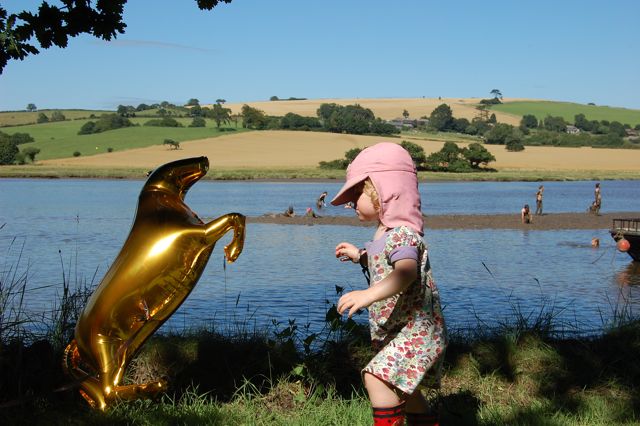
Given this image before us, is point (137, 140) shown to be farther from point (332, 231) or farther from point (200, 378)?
point (200, 378)

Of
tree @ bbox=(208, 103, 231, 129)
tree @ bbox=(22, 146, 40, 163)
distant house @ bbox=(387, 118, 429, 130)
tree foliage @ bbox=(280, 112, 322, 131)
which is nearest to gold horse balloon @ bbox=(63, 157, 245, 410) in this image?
tree @ bbox=(22, 146, 40, 163)

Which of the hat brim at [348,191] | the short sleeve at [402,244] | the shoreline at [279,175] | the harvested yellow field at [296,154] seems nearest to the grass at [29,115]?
the harvested yellow field at [296,154]

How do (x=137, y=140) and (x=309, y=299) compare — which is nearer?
(x=309, y=299)

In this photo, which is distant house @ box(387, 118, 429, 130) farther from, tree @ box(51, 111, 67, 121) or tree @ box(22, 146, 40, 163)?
tree @ box(51, 111, 67, 121)

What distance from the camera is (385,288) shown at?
394cm

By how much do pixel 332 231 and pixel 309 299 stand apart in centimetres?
1608

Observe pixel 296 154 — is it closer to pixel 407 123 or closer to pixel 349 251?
pixel 407 123

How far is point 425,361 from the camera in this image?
13.6 ft

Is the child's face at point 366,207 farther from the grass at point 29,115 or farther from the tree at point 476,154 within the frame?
the grass at point 29,115

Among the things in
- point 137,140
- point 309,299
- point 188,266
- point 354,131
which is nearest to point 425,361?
point 188,266

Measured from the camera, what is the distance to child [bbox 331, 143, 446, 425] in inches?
161

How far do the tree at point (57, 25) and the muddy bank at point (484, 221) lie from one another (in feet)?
84.2

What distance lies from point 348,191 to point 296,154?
78.9m

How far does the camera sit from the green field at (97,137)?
3410 inches
